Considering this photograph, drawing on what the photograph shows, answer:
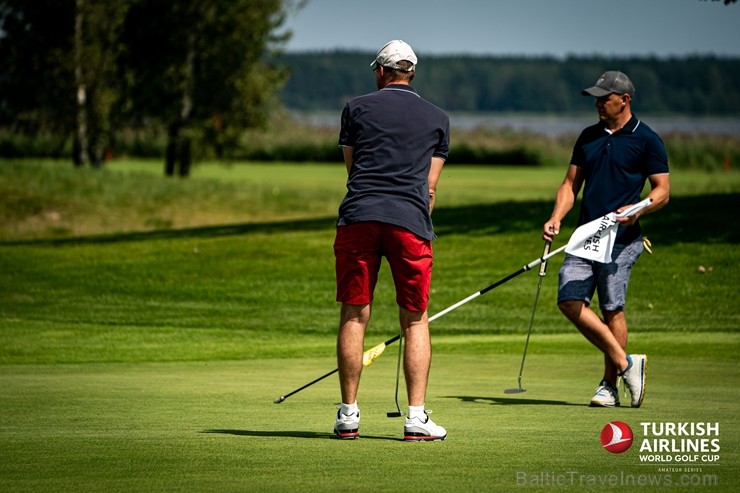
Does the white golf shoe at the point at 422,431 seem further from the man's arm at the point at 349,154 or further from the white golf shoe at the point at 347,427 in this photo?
the man's arm at the point at 349,154

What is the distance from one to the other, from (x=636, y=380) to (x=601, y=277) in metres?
0.73

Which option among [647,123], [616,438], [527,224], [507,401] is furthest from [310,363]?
[647,123]

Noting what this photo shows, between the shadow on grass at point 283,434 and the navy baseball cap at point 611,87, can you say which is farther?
the navy baseball cap at point 611,87

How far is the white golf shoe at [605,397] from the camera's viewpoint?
7.94m

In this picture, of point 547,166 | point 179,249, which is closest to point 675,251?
point 179,249

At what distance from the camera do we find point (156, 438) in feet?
20.8

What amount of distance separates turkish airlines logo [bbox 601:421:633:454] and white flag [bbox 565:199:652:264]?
217 centimetres

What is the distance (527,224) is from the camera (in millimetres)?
21188

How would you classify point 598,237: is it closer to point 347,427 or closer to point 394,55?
point 394,55

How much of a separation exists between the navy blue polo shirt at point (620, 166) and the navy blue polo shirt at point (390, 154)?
1.97 meters

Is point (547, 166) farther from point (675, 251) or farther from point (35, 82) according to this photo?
point (675, 251)

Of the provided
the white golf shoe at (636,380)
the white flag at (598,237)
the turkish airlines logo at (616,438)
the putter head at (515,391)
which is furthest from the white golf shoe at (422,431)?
the putter head at (515,391)

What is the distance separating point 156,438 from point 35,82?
37.9 meters

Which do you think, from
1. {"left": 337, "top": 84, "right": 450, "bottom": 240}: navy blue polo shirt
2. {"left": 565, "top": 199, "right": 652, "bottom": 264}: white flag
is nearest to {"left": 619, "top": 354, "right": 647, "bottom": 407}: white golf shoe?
{"left": 565, "top": 199, "right": 652, "bottom": 264}: white flag
